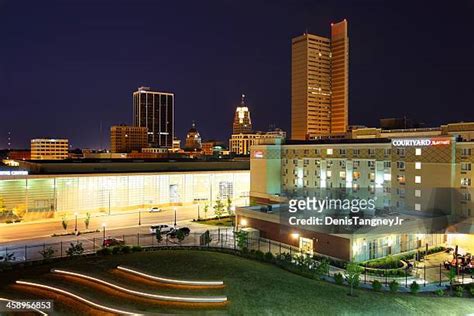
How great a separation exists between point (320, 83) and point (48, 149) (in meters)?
125

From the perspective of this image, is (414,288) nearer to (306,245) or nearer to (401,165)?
(306,245)

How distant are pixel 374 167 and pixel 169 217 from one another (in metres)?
28.0

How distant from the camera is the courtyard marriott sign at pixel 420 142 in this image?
42662mm

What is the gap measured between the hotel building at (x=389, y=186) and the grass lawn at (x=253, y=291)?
Result: 8.92 meters

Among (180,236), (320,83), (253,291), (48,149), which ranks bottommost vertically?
(180,236)

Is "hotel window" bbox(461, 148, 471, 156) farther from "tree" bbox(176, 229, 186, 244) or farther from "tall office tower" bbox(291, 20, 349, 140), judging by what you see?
"tall office tower" bbox(291, 20, 349, 140)

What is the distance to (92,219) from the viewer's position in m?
54.6

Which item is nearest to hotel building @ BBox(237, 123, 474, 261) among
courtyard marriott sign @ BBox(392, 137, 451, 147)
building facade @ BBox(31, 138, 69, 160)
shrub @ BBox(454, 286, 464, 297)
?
courtyard marriott sign @ BBox(392, 137, 451, 147)

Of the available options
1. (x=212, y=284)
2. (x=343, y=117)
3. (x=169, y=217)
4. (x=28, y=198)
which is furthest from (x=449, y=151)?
(x=343, y=117)

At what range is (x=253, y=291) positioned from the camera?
75.0 ft

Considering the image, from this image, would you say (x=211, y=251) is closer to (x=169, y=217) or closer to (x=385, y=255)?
(x=385, y=255)

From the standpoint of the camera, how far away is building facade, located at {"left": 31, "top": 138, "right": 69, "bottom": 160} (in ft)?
604

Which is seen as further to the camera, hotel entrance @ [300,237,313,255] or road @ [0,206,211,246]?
road @ [0,206,211,246]

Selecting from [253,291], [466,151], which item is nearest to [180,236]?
[253,291]
